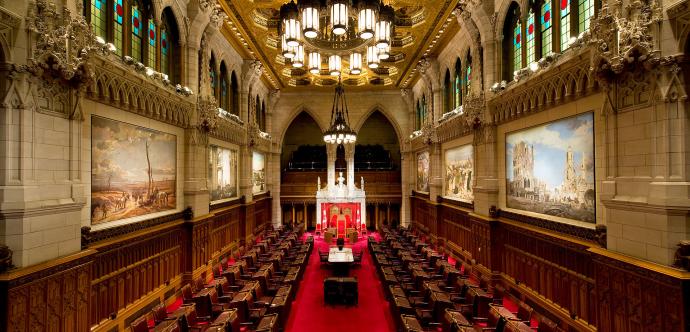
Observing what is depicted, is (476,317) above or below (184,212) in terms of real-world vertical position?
below

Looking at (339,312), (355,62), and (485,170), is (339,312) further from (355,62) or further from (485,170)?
(355,62)

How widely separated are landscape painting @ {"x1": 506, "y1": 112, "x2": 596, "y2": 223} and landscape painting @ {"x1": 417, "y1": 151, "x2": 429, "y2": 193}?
29.4 feet

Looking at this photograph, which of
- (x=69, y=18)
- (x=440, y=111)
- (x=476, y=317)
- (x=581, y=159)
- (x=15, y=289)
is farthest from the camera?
(x=440, y=111)

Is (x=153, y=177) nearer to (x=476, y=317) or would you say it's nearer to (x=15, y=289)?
(x=15, y=289)

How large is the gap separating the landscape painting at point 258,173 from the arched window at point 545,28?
1441 centimetres

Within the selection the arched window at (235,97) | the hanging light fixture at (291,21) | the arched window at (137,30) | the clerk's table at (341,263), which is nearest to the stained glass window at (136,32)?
the arched window at (137,30)

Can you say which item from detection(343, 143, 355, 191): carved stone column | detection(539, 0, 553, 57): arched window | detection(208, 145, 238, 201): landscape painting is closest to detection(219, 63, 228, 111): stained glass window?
detection(208, 145, 238, 201): landscape painting

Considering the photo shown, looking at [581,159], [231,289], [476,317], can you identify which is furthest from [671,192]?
[231,289]

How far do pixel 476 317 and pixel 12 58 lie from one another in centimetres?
932

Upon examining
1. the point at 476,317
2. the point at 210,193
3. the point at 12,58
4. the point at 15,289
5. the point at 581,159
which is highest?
the point at 12,58

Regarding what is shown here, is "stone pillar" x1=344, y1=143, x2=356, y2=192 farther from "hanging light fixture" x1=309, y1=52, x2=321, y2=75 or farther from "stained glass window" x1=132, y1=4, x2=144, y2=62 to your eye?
"stained glass window" x1=132, y1=4, x2=144, y2=62

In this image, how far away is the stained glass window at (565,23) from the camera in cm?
772

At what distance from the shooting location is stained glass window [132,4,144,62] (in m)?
8.75

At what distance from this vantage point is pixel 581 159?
7.15 meters
